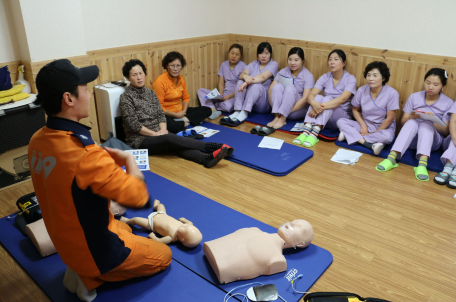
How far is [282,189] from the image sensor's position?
294cm

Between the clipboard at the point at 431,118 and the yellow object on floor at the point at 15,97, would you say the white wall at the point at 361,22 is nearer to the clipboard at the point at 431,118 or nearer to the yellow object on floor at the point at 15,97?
the clipboard at the point at 431,118

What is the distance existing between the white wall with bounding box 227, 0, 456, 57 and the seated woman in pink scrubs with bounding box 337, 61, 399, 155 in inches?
19.2

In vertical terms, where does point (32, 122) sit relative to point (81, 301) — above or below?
above

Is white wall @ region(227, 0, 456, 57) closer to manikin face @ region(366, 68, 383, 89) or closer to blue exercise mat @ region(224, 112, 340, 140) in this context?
manikin face @ region(366, 68, 383, 89)

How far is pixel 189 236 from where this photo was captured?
2.11 m

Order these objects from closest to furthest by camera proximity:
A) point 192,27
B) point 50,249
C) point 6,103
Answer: point 50,249 < point 6,103 < point 192,27

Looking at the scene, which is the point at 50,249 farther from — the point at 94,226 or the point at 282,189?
the point at 282,189

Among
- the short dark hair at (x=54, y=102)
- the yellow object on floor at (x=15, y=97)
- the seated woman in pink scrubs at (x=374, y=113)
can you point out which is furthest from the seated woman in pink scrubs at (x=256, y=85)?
the short dark hair at (x=54, y=102)

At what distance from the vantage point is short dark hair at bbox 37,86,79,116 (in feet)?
4.66

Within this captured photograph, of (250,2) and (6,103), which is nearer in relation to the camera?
(6,103)

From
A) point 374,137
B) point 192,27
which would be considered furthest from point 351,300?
point 192,27

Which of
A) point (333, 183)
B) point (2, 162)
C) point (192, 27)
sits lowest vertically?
point (333, 183)

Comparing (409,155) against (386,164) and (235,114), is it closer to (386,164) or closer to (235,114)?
(386,164)

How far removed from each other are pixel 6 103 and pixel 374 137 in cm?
336
